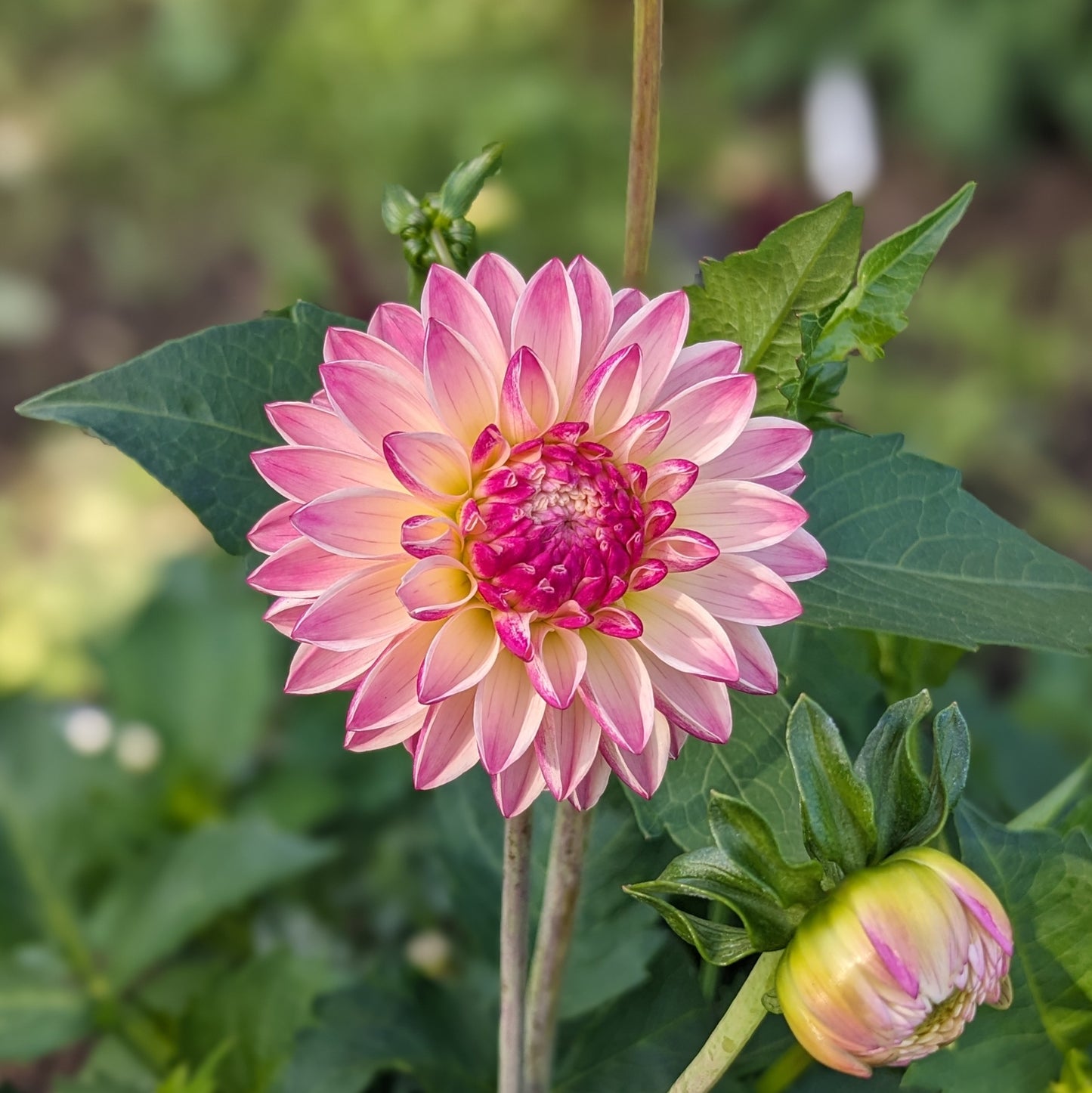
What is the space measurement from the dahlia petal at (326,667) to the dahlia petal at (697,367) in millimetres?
141

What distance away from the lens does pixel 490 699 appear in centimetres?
39

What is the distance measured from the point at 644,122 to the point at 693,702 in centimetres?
20

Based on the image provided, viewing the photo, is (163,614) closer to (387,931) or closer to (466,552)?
(387,931)

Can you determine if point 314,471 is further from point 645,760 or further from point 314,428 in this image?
point 645,760

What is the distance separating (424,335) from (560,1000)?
35 cm

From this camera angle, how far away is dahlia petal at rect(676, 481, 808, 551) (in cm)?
39

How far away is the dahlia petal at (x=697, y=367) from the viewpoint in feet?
1.36

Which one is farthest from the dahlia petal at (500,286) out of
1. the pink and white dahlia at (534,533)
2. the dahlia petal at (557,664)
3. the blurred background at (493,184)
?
the blurred background at (493,184)

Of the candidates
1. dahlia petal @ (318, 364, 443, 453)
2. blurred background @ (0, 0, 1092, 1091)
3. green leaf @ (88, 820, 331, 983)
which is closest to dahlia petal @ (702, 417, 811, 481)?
dahlia petal @ (318, 364, 443, 453)

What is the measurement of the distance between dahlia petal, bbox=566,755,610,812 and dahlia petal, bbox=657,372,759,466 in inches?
4.4

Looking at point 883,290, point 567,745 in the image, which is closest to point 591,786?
point 567,745

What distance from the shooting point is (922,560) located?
0.45m

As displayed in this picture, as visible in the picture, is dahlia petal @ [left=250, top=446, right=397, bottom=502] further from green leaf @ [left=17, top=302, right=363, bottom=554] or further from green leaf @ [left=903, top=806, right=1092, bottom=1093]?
green leaf @ [left=903, top=806, right=1092, bottom=1093]

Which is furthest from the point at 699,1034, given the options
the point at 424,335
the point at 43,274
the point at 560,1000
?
the point at 43,274
